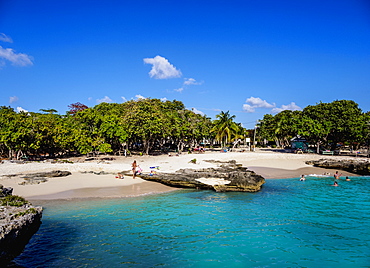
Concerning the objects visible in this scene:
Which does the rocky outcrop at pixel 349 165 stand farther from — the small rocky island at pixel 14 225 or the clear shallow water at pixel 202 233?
the small rocky island at pixel 14 225

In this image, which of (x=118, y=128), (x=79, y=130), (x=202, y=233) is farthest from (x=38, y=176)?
(x=118, y=128)

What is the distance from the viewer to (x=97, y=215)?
13594 millimetres

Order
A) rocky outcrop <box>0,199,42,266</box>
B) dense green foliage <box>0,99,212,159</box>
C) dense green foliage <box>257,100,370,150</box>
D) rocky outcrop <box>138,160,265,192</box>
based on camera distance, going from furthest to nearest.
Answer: dense green foliage <box>257,100,370,150</box>
dense green foliage <box>0,99,212,159</box>
rocky outcrop <box>138,160,265,192</box>
rocky outcrop <box>0,199,42,266</box>

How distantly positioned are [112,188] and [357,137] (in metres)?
42.1

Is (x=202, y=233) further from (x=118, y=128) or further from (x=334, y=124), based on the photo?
(x=334, y=124)

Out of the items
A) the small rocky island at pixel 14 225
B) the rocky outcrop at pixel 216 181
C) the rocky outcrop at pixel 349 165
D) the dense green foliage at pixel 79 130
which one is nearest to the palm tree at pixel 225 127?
the dense green foliage at pixel 79 130

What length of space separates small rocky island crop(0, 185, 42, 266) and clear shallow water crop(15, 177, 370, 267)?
590 millimetres

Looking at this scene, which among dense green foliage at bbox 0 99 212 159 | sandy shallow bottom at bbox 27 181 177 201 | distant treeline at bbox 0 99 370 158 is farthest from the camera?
distant treeline at bbox 0 99 370 158

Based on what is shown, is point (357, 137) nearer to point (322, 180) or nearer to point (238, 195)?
point (322, 180)

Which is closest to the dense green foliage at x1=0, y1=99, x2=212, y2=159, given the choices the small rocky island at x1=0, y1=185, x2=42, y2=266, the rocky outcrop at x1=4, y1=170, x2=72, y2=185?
the rocky outcrop at x1=4, y1=170, x2=72, y2=185

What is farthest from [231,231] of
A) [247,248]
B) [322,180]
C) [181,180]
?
[322,180]

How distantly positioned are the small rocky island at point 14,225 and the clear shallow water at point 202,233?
1.94ft

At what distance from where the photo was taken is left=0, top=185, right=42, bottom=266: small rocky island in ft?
25.1

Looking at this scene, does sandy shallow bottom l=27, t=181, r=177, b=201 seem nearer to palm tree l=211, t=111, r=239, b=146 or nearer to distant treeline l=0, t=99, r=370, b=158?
distant treeline l=0, t=99, r=370, b=158
